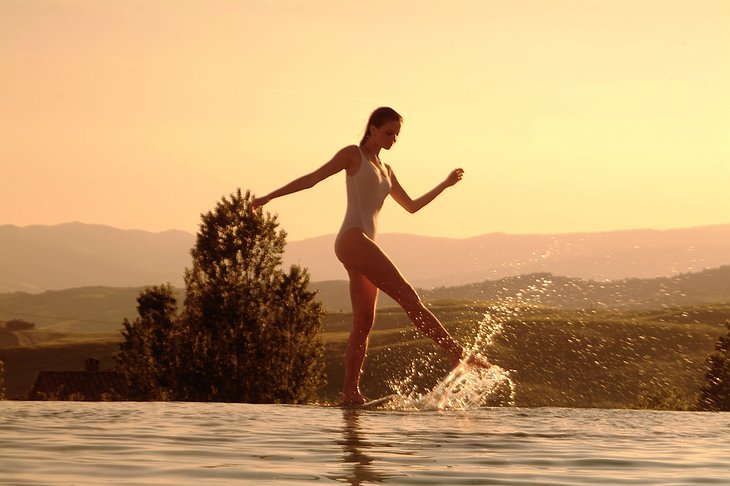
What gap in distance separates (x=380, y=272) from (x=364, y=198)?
0.75 metres

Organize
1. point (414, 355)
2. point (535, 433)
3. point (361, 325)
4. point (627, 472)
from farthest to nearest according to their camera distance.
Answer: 1. point (414, 355)
2. point (361, 325)
3. point (535, 433)
4. point (627, 472)

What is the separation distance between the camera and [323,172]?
1052 cm

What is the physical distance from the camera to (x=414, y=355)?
374ft

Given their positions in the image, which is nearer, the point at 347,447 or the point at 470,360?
the point at 347,447

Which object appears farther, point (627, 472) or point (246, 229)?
point (246, 229)

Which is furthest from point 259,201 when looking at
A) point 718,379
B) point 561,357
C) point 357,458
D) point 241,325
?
point 561,357

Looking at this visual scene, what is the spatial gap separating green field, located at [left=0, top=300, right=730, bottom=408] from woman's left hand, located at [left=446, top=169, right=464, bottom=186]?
231 ft

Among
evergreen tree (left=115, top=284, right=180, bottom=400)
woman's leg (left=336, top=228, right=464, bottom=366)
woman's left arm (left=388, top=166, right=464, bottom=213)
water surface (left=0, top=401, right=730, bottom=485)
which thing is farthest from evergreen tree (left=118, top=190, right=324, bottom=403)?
water surface (left=0, top=401, right=730, bottom=485)

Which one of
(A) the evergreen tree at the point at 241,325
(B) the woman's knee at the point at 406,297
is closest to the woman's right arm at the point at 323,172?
(B) the woman's knee at the point at 406,297

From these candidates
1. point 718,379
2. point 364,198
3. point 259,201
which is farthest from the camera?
point 718,379

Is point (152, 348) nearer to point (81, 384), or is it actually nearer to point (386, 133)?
point (386, 133)

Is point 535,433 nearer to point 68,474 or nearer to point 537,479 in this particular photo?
point 537,479

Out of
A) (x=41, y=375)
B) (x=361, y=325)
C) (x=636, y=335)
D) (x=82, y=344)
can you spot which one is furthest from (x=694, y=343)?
(x=361, y=325)

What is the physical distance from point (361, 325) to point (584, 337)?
111 meters
